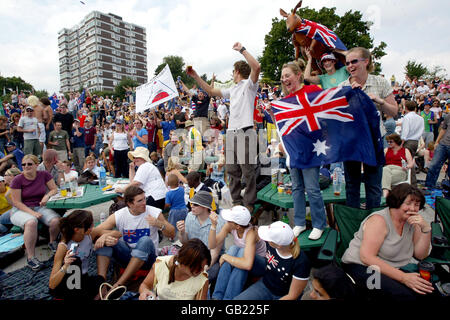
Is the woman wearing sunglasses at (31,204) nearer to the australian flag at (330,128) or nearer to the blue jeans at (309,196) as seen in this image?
the blue jeans at (309,196)

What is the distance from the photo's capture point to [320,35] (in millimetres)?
3506

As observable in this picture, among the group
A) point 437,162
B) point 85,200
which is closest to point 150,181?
point 85,200

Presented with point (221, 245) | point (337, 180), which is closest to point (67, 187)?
point (221, 245)

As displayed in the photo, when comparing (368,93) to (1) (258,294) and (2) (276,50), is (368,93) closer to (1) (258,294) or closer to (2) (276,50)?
(1) (258,294)

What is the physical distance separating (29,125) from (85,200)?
5211mm

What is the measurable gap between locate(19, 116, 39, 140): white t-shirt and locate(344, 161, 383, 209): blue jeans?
28.3ft

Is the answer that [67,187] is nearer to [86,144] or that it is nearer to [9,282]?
[9,282]

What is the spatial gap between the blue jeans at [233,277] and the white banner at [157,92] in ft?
20.2

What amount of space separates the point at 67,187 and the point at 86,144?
20.3ft

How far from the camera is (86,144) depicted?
10.2 meters

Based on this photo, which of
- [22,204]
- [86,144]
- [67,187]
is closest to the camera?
[22,204]

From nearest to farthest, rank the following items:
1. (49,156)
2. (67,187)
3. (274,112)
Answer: (274,112) < (67,187) < (49,156)

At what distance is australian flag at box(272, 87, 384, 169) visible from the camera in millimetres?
2969
